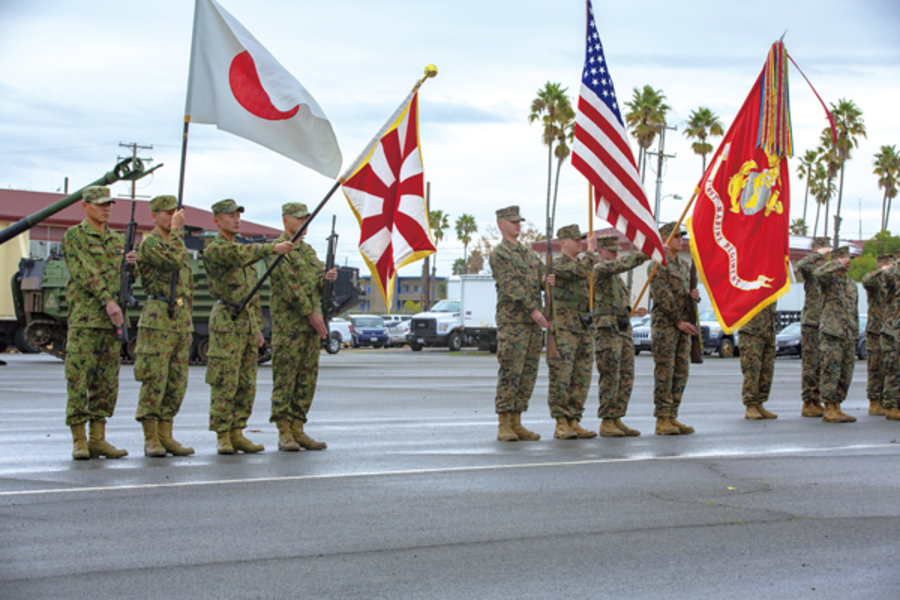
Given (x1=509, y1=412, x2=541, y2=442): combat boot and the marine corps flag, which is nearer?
(x1=509, y1=412, x2=541, y2=442): combat boot

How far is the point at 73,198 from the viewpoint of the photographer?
4.39 meters

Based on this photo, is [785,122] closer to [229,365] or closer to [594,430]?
[594,430]

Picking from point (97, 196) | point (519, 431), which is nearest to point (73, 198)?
point (97, 196)

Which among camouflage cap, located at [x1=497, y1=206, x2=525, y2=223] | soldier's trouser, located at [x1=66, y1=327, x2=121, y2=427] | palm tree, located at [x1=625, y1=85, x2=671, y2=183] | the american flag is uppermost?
palm tree, located at [x1=625, y1=85, x2=671, y2=183]

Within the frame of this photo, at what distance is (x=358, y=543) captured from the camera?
15.9 feet

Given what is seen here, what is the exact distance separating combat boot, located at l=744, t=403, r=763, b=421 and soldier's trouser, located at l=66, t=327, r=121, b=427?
22.9ft

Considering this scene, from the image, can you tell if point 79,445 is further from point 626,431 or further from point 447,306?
point 447,306

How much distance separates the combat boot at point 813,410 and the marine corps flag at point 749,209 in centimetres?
199

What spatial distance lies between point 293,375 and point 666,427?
3750 millimetres

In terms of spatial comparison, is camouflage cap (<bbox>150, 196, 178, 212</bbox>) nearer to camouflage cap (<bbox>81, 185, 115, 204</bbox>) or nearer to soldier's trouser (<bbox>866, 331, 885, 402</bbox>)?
camouflage cap (<bbox>81, 185, 115, 204</bbox>)

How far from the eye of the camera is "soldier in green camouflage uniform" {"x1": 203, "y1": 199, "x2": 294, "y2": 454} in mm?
7742

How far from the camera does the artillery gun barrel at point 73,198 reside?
3861 mm

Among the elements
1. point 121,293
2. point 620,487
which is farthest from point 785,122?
point 121,293

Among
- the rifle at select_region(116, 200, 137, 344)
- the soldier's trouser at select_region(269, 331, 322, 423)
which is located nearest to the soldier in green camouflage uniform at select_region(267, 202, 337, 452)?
the soldier's trouser at select_region(269, 331, 322, 423)
